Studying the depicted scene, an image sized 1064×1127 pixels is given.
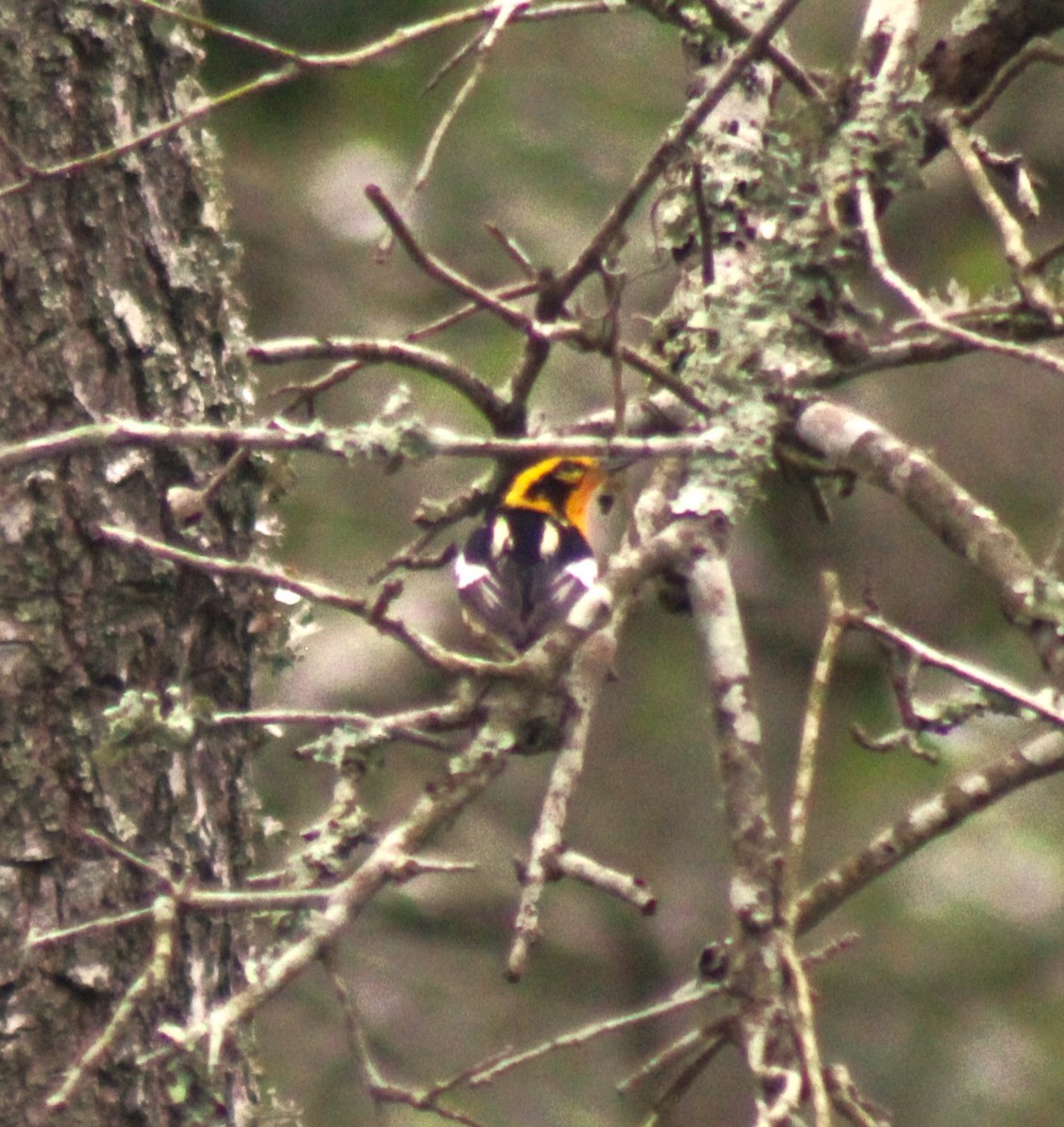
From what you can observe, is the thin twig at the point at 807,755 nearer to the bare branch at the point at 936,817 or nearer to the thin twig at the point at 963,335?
the bare branch at the point at 936,817

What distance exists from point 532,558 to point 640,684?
2.95m

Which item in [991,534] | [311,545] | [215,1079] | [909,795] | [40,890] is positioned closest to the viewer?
[991,534]

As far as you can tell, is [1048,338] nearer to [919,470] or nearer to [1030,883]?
[919,470]

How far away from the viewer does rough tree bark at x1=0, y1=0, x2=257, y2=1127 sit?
8.54 feet

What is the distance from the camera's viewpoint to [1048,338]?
280 cm

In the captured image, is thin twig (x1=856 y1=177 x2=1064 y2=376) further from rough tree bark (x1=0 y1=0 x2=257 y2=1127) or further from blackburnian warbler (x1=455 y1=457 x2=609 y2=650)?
blackburnian warbler (x1=455 y1=457 x2=609 y2=650)

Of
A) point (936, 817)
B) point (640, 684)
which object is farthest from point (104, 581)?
point (640, 684)

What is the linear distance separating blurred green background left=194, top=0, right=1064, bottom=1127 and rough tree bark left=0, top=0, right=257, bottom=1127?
3.85 meters

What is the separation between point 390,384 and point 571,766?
4.53 metres

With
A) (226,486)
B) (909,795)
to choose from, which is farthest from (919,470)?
(909,795)

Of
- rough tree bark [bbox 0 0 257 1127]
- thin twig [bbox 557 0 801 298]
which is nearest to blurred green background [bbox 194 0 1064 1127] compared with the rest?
rough tree bark [bbox 0 0 257 1127]

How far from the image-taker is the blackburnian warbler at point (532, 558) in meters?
4.47

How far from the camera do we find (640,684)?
7.62 metres

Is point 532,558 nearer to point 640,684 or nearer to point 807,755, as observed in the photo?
point 807,755
